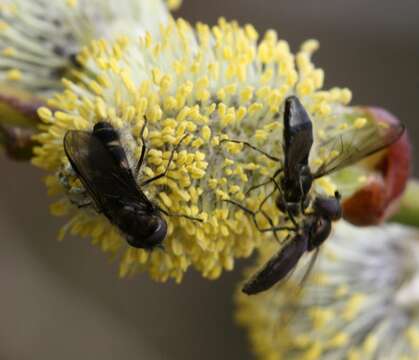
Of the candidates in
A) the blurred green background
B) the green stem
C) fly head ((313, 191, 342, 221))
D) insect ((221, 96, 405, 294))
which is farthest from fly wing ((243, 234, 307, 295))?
the blurred green background

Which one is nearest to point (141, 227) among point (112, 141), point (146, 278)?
point (112, 141)

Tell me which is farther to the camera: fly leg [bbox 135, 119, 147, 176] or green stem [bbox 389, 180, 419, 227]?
green stem [bbox 389, 180, 419, 227]

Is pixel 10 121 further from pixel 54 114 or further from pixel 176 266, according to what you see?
pixel 176 266

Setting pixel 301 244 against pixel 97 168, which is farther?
pixel 301 244

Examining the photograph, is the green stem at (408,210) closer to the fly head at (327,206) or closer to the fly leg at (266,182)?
the fly head at (327,206)

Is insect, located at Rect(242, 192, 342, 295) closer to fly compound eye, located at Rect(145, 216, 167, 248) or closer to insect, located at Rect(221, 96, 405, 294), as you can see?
insect, located at Rect(221, 96, 405, 294)

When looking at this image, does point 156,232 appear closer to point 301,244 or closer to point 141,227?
point 141,227

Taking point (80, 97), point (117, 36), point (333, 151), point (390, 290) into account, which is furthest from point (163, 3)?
point (390, 290)
